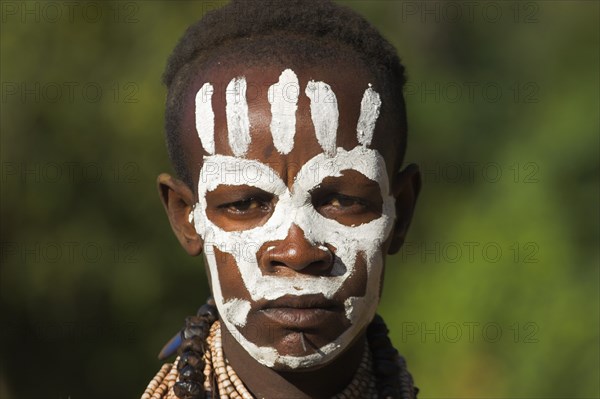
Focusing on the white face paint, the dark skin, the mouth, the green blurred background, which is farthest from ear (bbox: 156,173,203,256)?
the green blurred background

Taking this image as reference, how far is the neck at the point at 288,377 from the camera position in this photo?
13.2 feet

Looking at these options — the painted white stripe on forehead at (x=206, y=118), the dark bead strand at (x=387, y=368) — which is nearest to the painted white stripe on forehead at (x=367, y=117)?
the painted white stripe on forehead at (x=206, y=118)

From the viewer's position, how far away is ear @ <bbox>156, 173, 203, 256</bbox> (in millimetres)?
4125

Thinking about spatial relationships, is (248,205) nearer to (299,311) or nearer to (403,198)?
(299,311)

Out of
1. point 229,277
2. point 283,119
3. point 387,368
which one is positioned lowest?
point 387,368

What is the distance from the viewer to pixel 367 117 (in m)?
3.90

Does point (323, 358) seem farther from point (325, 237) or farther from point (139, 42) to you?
point (139, 42)

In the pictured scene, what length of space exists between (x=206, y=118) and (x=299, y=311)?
30.8 inches

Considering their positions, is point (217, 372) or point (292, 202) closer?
point (292, 202)

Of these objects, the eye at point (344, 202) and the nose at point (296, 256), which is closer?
the nose at point (296, 256)

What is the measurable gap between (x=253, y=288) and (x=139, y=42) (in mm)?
6476

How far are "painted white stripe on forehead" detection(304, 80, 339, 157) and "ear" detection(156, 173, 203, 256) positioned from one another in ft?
1.98

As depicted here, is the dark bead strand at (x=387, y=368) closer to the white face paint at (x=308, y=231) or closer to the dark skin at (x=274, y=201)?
the dark skin at (x=274, y=201)

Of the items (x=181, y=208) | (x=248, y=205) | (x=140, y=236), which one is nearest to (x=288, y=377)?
(x=248, y=205)
